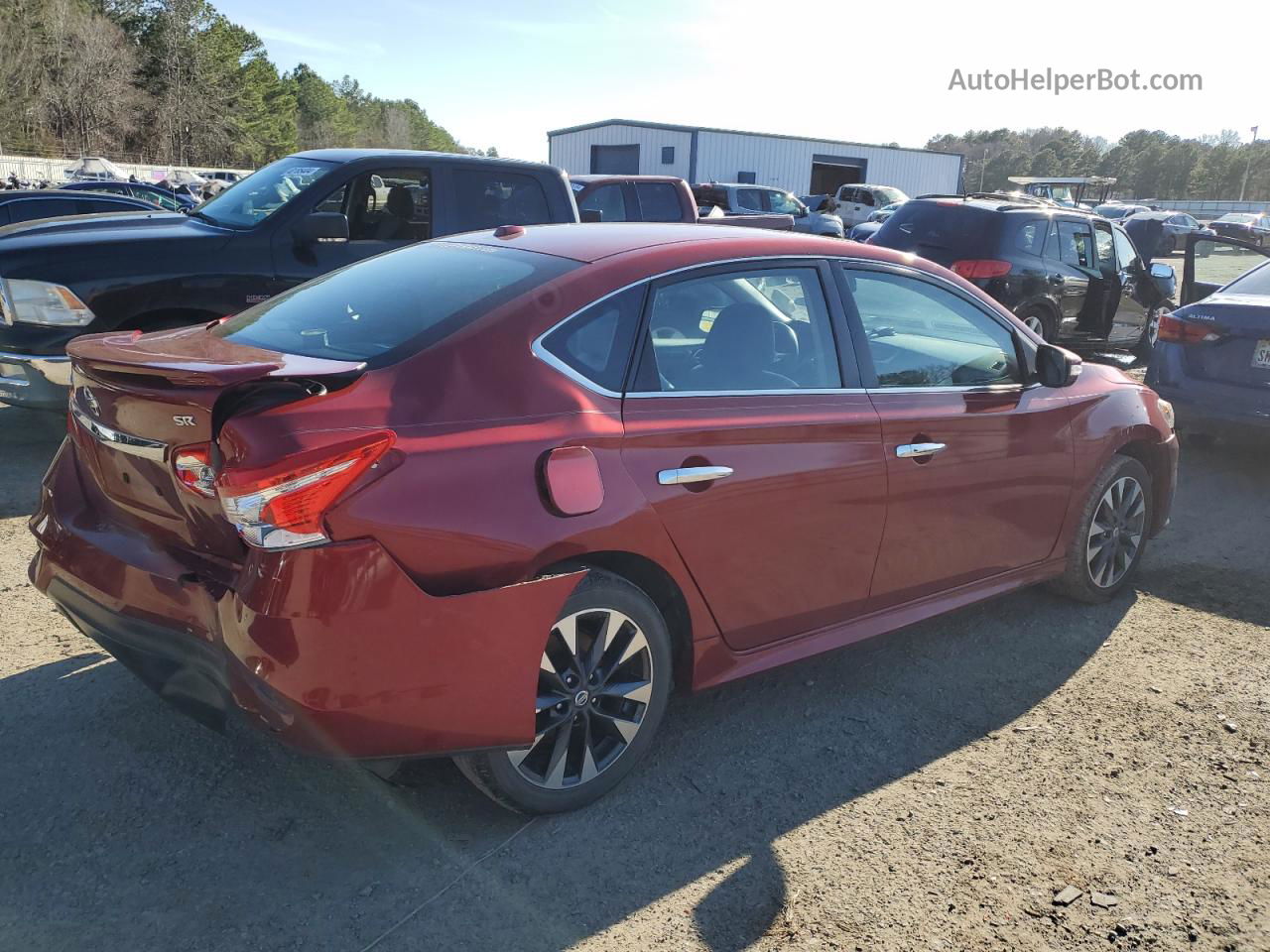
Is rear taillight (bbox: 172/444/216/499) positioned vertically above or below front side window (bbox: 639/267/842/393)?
below

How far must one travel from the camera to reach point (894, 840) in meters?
2.85

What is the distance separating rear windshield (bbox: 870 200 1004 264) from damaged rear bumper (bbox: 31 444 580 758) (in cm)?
788

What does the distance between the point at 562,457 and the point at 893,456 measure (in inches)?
54.0

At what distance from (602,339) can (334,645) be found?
45.9 inches

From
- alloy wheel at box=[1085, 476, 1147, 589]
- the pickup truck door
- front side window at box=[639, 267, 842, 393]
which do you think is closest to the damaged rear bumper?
front side window at box=[639, 267, 842, 393]

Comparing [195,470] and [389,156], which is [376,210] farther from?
[195,470]

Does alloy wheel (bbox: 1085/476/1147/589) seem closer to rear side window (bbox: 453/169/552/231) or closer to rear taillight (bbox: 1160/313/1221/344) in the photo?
rear taillight (bbox: 1160/313/1221/344)

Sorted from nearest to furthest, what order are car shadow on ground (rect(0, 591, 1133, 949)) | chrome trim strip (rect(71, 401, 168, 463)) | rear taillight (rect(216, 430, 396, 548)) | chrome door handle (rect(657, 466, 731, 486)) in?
rear taillight (rect(216, 430, 396, 548)), car shadow on ground (rect(0, 591, 1133, 949)), chrome trim strip (rect(71, 401, 168, 463)), chrome door handle (rect(657, 466, 731, 486))

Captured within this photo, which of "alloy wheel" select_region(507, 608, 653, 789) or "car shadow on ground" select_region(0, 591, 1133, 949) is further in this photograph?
"alloy wheel" select_region(507, 608, 653, 789)

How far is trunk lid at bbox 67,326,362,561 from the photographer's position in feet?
8.09

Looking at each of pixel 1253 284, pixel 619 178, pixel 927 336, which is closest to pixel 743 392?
pixel 927 336

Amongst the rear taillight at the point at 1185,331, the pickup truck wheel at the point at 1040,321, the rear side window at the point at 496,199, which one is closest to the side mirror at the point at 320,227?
the rear side window at the point at 496,199

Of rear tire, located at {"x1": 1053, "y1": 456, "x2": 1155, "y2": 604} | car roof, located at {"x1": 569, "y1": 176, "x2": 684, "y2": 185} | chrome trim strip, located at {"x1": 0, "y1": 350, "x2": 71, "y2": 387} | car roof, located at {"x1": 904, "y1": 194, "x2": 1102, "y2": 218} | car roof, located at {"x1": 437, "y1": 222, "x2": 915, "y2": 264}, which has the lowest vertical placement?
rear tire, located at {"x1": 1053, "y1": 456, "x2": 1155, "y2": 604}

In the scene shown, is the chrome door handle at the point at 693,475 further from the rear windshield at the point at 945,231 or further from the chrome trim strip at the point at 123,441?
the rear windshield at the point at 945,231
